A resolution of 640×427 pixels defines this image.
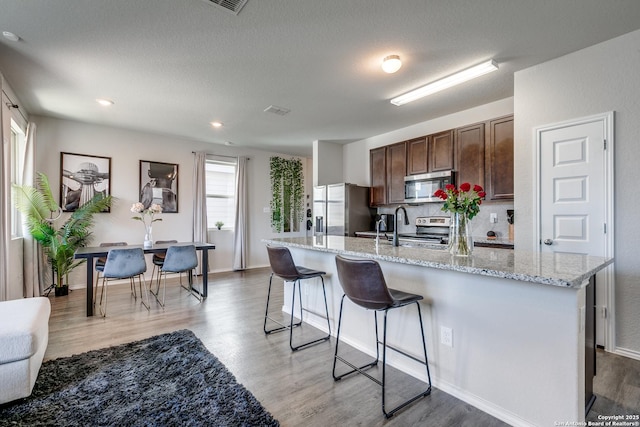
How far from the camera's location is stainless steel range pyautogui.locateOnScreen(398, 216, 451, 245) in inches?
165

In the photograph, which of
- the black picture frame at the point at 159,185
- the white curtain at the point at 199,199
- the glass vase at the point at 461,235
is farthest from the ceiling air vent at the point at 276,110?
the glass vase at the point at 461,235

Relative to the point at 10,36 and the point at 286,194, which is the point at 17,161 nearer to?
the point at 10,36

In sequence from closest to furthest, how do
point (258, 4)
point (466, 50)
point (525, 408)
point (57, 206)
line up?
1. point (525, 408)
2. point (258, 4)
3. point (466, 50)
4. point (57, 206)

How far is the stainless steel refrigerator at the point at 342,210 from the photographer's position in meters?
5.20

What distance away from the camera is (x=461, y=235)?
2.04 metres

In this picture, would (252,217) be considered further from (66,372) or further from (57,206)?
(66,372)

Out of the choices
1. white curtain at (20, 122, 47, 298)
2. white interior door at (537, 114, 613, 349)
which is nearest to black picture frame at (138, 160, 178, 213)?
white curtain at (20, 122, 47, 298)

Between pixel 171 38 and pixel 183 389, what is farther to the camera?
pixel 171 38

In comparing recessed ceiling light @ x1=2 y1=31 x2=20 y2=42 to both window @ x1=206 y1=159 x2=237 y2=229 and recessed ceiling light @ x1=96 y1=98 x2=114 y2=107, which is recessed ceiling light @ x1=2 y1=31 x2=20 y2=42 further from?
window @ x1=206 y1=159 x2=237 y2=229

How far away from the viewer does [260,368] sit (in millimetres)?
2250

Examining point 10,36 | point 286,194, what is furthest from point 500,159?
point 10,36

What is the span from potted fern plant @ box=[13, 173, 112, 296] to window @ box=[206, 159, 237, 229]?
6.02 ft

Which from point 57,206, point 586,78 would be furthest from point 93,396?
point 586,78

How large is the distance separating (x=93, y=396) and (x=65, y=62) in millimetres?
2961
